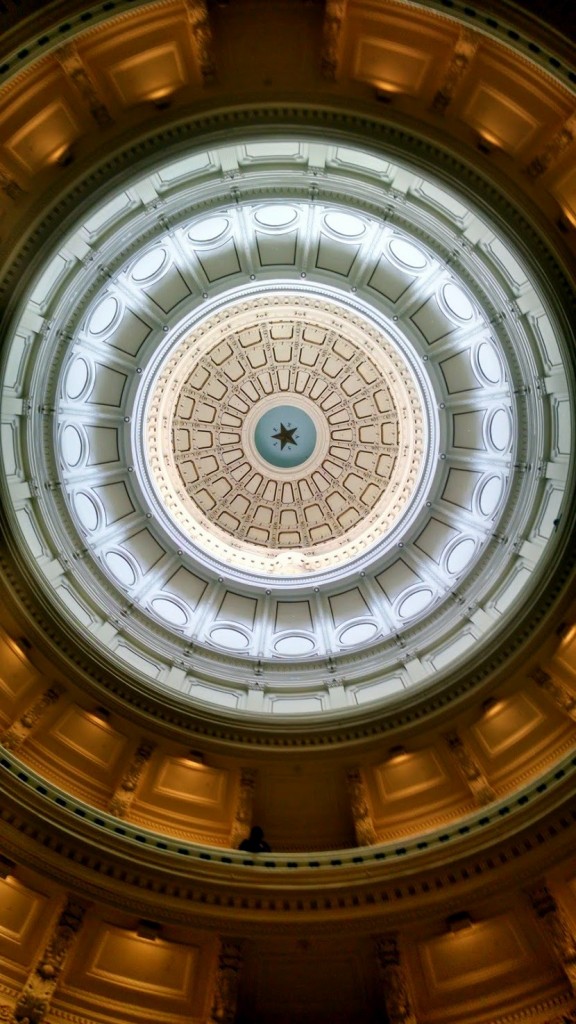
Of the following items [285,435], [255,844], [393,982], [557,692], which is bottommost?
[393,982]

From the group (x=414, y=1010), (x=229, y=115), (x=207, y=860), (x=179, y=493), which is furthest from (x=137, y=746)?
(x=229, y=115)

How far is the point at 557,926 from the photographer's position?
1139cm

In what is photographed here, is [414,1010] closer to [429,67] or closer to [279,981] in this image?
[279,981]

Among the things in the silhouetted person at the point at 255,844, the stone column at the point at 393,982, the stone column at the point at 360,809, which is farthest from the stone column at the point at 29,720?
the stone column at the point at 393,982

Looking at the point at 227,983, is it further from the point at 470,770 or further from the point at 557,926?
the point at 470,770

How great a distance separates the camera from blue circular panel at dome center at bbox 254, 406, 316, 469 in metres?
24.3

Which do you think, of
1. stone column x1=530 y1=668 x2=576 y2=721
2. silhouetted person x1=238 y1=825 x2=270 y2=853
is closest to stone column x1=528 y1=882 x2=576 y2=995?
stone column x1=530 y1=668 x2=576 y2=721

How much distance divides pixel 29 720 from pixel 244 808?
5.16 meters

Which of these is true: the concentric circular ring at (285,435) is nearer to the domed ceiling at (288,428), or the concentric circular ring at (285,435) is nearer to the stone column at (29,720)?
the domed ceiling at (288,428)

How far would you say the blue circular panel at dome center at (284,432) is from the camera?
955 inches

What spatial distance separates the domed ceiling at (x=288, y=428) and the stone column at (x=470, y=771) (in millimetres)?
1536

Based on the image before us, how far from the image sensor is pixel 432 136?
12312mm

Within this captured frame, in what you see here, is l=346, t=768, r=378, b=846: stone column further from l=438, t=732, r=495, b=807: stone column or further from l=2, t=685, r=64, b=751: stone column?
l=2, t=685, r=64, b=751: stone column

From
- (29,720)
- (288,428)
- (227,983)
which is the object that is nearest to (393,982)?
(227,983)
